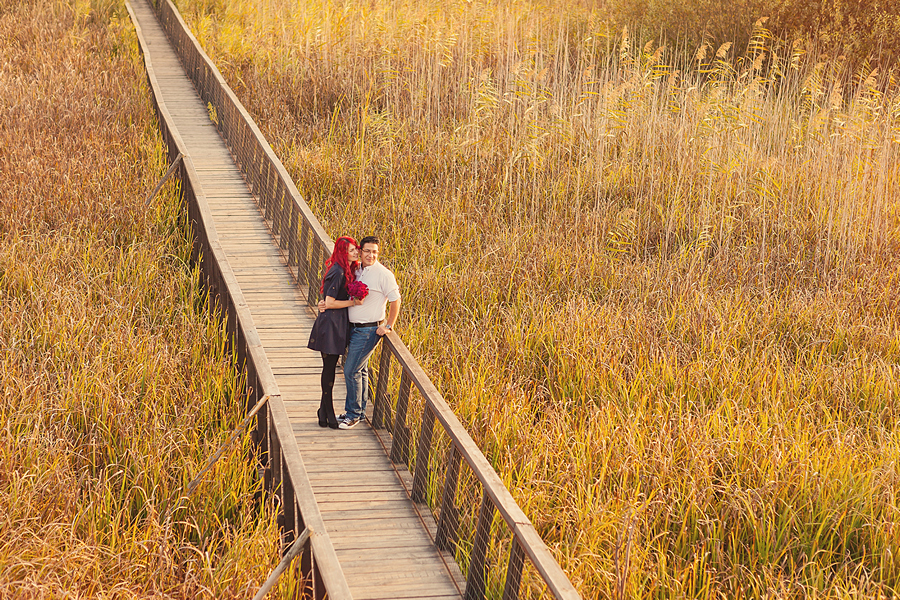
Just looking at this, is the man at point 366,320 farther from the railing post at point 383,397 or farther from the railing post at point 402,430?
the railing post at point 402,430

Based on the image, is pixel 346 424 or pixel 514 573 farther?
pixel 346 424

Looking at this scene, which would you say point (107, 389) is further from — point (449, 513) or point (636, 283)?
point (636, 283)

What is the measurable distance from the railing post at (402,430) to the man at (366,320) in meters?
0.40

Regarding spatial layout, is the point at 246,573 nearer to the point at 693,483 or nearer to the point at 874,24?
the point at 693,483

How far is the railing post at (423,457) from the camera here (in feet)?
21.6

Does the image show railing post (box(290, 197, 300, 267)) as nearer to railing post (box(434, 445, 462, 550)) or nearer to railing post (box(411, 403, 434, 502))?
railing post (box(411, 403, 434, 502))

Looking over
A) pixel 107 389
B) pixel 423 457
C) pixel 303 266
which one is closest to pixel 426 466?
pixel 423 457

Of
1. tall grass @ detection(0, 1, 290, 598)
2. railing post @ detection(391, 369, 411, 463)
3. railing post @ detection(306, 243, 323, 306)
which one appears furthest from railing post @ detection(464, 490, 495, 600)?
railing post @ detection(306, 243, 323, 306)

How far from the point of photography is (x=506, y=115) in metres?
15.6

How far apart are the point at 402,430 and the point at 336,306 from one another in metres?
1.08

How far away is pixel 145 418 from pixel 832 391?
6129 mm

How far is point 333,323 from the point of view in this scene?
286 inches

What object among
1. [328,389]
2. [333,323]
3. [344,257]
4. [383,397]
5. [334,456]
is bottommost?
[334,456]

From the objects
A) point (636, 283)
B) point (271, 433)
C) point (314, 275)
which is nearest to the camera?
point (271, 433)
